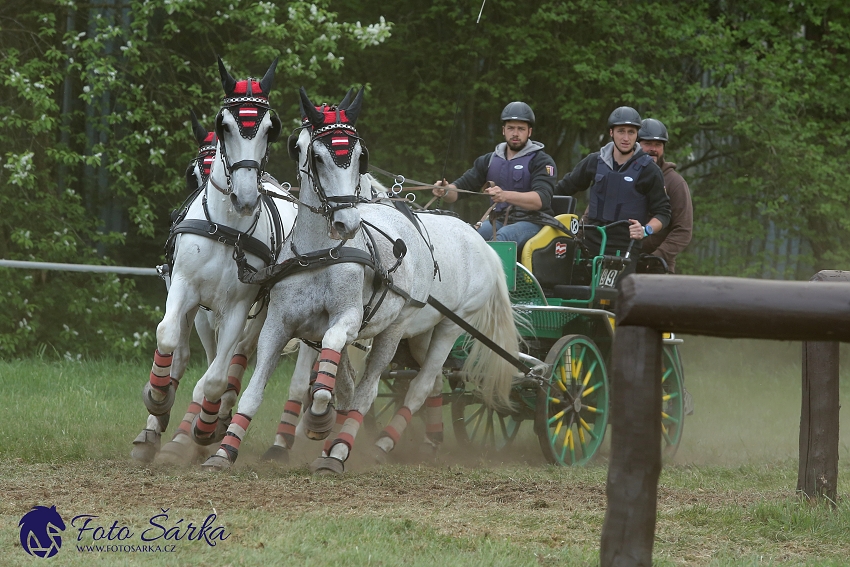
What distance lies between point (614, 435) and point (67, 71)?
8.64 m

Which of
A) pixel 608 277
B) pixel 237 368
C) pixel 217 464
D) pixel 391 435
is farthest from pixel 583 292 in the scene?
pixel 217 464

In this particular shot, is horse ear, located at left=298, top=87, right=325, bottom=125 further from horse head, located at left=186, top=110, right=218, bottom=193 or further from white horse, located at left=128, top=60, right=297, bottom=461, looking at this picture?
horse head, located at left=186, top=110, right=218, bottom=193

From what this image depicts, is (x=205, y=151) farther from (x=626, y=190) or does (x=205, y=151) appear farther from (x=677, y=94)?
(x=677, y=94)

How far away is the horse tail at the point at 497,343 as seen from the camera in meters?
6.84

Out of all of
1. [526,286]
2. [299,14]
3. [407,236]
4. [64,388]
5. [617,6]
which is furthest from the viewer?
[617,6]

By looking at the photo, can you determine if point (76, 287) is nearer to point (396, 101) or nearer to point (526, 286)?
point (396, 101)

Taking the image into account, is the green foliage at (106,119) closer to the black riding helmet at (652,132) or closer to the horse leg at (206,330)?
the black riding helmet at (652,132)

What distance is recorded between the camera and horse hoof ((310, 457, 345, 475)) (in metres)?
5.55

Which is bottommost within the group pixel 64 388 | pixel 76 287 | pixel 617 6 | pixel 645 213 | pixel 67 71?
pixel 64 388

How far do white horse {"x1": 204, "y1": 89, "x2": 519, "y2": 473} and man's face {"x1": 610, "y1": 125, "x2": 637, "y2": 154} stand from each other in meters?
1.73

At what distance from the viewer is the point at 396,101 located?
1285cm

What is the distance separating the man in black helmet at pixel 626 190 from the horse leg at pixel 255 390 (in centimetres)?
278

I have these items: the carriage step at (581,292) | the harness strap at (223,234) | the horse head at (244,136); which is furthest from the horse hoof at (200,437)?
the carriage step at (581,292)

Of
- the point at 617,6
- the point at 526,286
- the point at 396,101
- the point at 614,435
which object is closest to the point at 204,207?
the point at 526,286
